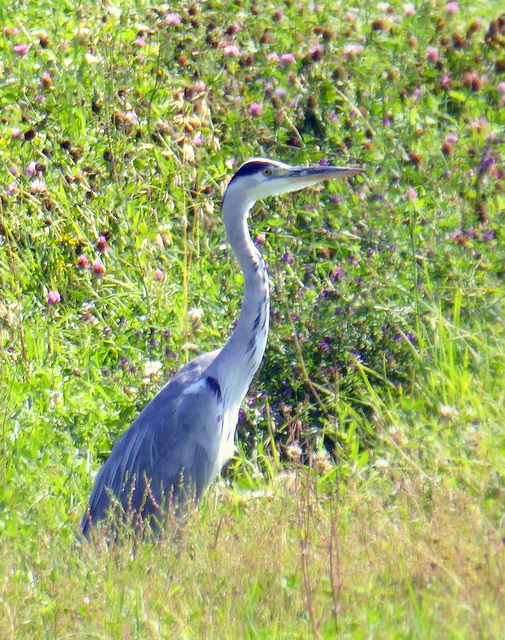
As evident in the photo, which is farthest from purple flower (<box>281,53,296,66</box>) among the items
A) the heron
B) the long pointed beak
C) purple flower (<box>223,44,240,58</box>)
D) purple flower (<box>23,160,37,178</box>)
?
the heron

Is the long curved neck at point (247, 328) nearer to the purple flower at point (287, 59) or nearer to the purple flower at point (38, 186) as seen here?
the purple flower at point (38, 186)

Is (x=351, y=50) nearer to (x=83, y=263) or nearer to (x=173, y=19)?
(x=173, y=19)

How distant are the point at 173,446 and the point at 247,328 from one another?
0.61 m

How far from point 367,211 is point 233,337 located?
1.33 meters

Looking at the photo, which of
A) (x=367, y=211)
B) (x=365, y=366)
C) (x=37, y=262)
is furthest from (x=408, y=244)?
(x=37, y=262)

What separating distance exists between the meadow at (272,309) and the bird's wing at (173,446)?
0.54 ft

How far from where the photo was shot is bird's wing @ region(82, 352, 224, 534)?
4297 mm

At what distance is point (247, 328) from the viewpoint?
4.39 metres

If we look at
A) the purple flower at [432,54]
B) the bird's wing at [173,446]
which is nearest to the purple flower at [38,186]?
the bird's wing at [173,446]

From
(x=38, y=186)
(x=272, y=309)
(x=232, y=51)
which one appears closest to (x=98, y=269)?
(x=38, y=186)

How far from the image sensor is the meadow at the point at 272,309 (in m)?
A: 3.05

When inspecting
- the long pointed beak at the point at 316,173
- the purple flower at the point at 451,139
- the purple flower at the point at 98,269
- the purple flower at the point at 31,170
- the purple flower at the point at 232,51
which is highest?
the purple flower at the point at 232,51

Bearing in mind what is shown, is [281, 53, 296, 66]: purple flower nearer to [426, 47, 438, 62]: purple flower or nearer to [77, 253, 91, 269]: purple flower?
[426, 47, 438, 62]: purple flower

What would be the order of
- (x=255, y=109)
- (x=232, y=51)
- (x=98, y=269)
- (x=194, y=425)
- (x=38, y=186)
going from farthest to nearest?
1. (x=232, y=51)
2. (x=255, y=109)
3. (x=38, y=186)
4. (x=98, y=269)
5. (x=194, y=425)
